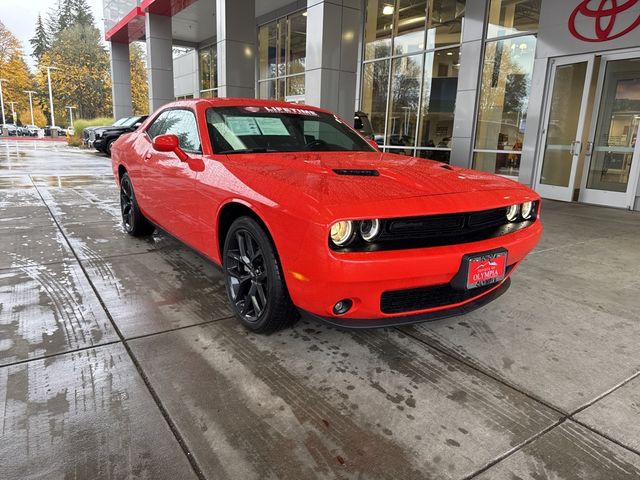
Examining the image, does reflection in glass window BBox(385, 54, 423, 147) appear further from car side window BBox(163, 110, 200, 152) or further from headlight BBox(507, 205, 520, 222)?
headlight BBox(507, 205, 520, 222)

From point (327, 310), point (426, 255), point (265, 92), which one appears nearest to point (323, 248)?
point (327, 310)

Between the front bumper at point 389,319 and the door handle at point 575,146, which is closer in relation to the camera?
the front bumper at point 389,319

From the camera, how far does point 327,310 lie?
220 cm

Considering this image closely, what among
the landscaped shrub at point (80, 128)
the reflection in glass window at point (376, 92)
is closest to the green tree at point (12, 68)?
the landscaped shrub at point (80, 128)

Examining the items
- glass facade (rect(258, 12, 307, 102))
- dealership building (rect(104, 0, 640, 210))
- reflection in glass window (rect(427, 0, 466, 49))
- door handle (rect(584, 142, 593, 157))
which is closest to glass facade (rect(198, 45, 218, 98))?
glass facade (rect(258, 12, 307, 102))

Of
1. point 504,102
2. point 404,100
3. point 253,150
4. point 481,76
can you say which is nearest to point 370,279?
point 253,150

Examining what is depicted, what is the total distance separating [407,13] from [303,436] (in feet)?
44.3

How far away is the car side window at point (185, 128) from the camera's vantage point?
3.40 m

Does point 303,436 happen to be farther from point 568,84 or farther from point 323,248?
point 568,84

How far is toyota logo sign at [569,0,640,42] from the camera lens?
771cm

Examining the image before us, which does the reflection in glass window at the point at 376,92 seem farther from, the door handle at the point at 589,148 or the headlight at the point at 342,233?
the headlight at the point at 342,233

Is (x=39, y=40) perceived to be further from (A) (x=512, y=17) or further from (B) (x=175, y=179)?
(B) (x=175, y=179)

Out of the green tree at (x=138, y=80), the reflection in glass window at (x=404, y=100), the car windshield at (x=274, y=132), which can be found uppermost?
the green tree at (x=138, y=80)

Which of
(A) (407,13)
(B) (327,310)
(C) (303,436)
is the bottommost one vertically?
(C) (303,436)
